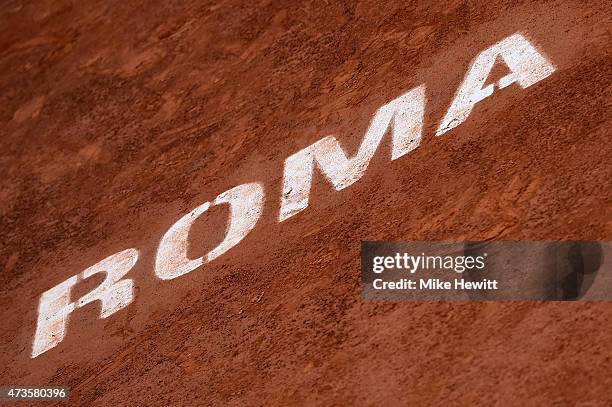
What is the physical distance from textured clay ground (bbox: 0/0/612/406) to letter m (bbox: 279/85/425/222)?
0.18 ft

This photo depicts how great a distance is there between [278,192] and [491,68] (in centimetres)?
140

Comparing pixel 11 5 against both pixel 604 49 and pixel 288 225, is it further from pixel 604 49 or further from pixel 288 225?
pixel 604 49

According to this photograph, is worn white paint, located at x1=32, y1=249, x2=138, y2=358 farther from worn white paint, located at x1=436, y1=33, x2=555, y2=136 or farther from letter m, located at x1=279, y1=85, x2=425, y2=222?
worn white paint, located at x1=436, y1=33, x2=555, y2=136

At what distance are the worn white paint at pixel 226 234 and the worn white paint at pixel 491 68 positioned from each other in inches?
44.6

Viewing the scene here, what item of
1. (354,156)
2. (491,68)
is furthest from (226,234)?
(491,68)

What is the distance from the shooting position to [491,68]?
395 cm

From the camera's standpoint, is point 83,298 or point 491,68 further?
point 83,298

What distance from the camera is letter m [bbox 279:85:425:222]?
3.93 meters

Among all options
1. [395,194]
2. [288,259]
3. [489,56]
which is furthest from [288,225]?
[489,56]

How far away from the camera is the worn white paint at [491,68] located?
3.88m

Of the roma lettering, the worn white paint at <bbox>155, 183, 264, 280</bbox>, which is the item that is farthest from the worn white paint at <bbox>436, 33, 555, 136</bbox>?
the worn white paint at <bbox>155, 183, 264, 280</bbox>

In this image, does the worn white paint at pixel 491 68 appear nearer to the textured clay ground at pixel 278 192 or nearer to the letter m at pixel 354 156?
the textured clay ground at pixel 278 192

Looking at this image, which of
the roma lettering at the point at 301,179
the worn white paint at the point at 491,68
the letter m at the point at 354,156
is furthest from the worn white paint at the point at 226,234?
the worn white paint at the point at 491,68

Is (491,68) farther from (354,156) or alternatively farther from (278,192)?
(278,192)
